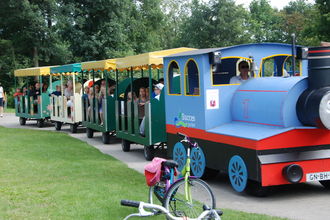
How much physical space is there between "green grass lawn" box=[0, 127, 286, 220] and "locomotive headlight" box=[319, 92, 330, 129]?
182 centimetres

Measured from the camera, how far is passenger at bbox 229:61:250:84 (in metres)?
10.0

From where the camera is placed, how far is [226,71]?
35.1 ft

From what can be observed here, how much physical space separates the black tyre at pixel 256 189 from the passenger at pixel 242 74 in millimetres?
2044

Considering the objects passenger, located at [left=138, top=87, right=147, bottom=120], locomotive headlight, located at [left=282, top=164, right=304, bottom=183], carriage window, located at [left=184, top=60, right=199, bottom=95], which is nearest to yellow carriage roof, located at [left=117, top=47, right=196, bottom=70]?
passenger, located at [left=138, top=87, right=147, bottom=120]

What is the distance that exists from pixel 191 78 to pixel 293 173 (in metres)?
2.86

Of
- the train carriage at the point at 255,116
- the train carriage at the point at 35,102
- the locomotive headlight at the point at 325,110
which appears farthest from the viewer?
the train carriage at the point at 35,102

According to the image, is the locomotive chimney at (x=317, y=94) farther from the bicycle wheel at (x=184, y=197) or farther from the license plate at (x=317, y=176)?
the bicycle wheel at (x=184, y=197)

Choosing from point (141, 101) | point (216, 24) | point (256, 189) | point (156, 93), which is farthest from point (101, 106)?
point (216, 24)

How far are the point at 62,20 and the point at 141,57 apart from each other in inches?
1083

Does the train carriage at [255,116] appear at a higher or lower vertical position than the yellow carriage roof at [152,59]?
lower

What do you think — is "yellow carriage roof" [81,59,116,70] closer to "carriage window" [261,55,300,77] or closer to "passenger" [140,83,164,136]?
"passenger" [140,83,164,136]

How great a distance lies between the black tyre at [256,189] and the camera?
8624 mm

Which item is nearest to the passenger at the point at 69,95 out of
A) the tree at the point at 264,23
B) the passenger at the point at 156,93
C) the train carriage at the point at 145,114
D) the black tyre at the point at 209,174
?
the train carriage at the point at 145,114

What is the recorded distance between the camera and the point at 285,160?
331 inches
